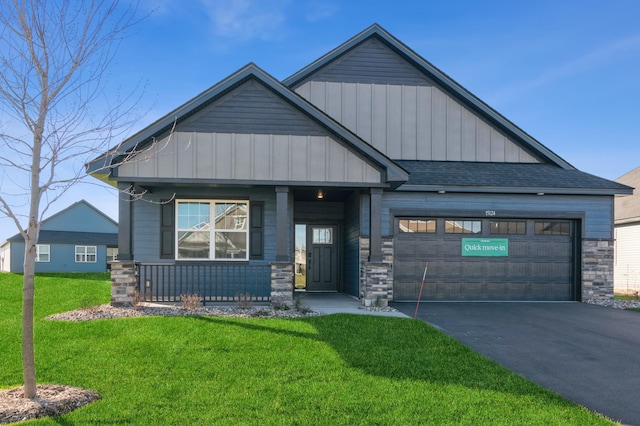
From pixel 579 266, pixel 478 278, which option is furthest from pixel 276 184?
pixel 579 266

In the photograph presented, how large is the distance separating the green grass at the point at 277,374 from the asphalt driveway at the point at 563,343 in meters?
0.50

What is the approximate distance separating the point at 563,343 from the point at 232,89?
8.75m

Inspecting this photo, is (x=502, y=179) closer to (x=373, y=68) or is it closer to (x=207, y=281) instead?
(x=373, y=68)

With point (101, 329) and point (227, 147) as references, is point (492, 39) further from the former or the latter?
point (101, 329)

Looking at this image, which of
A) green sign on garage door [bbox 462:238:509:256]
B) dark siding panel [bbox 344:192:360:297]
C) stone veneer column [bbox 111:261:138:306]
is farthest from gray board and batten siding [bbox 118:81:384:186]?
green sign on garage door [bbox 462:238:509:256]

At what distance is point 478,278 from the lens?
13.3 meters

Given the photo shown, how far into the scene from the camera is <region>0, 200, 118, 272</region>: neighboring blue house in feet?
108

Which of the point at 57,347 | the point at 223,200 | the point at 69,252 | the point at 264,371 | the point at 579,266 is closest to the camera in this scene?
the point at 264,371

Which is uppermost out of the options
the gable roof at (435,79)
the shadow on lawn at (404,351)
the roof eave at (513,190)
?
the gable roof at (435,79)

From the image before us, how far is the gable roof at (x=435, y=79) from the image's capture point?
49.3ft

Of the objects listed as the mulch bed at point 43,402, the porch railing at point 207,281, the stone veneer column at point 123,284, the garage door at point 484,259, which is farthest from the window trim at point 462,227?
the mulch bed at point 43,402

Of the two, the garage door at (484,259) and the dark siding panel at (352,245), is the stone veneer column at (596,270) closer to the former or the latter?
the garage door at (484,259)

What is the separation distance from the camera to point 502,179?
1359 centimetres

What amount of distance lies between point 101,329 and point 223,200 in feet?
17.1
